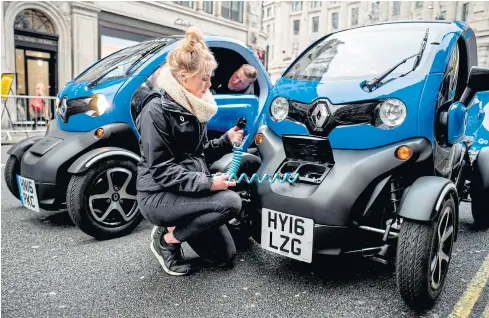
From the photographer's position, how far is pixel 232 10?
24.2m

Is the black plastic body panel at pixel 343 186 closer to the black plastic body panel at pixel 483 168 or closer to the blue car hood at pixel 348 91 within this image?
the blue car hood at pixel 348 91

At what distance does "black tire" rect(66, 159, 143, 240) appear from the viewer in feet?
10.5

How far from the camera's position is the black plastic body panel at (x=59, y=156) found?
336 cm

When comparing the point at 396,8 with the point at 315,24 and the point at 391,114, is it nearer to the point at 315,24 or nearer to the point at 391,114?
the point at 315,24

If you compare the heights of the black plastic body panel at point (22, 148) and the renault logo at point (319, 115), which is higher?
the renault logo at point (319, 115)

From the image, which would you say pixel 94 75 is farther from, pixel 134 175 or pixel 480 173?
pixel 480 173

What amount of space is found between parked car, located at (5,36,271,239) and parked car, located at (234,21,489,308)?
4.17 ft

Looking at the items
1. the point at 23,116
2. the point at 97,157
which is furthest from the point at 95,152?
the point at 23,116

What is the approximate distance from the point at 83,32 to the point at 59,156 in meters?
15.2

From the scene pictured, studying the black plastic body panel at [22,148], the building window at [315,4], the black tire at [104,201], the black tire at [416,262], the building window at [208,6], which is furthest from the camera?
the building window at [315,4]

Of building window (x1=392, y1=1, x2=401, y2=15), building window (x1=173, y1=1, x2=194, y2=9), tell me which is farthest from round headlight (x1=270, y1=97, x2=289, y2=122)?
building window (x1=392, y1=1, x2=401, y2=15)

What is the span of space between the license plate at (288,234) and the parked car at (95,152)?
1.44 m

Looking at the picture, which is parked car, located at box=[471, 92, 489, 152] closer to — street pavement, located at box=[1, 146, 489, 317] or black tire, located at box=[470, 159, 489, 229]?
black tire, located at box=[470, 159, 489, 229]

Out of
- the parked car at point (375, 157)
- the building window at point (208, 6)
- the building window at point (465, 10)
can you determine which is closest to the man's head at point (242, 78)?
the parked car at point (375, 157)
